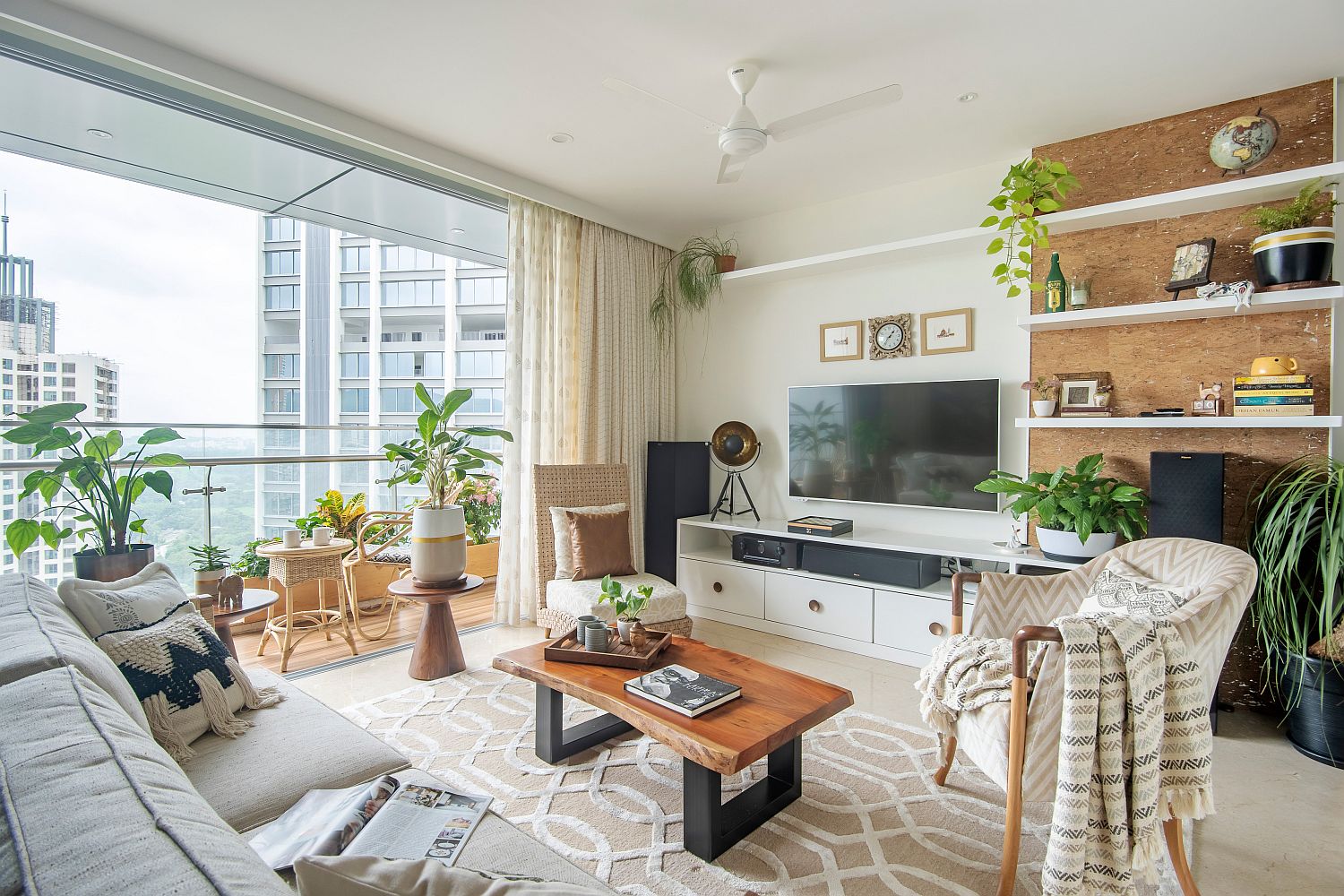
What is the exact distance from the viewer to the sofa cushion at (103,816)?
0.55m

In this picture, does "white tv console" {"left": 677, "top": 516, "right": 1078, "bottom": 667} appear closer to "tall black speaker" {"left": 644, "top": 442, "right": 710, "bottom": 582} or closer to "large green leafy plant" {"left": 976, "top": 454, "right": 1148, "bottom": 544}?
"tall black speaker" {"left": 644, "top": 442, "right": 710, "bottom": 582}

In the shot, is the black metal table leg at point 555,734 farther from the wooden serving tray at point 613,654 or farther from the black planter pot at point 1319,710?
the black planter pot at point 1319,710

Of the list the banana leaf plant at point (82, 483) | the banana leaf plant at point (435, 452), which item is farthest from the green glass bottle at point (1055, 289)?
the banana leaf plant at point (82, 483)

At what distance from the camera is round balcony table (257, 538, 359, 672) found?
3.36 meters

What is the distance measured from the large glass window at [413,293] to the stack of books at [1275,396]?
5.95m

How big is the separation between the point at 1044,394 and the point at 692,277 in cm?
238

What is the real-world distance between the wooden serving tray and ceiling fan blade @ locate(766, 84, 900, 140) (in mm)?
2011

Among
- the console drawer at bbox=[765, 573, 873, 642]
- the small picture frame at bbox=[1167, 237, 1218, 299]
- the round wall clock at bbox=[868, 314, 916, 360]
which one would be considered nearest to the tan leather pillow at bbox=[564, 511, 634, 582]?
the console drawer at bbox=[765, 573, 873, 642]

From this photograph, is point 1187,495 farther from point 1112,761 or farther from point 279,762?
point 279,762

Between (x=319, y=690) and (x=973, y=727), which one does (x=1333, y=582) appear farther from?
(x=319, y=690)

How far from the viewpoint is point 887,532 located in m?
3.97

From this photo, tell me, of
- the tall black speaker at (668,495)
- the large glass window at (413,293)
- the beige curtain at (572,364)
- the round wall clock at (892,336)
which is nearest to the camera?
the round wall clock at (892,336)

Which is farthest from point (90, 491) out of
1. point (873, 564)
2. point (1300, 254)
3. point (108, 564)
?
point (1300, 254)

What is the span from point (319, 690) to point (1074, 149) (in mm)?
4402
